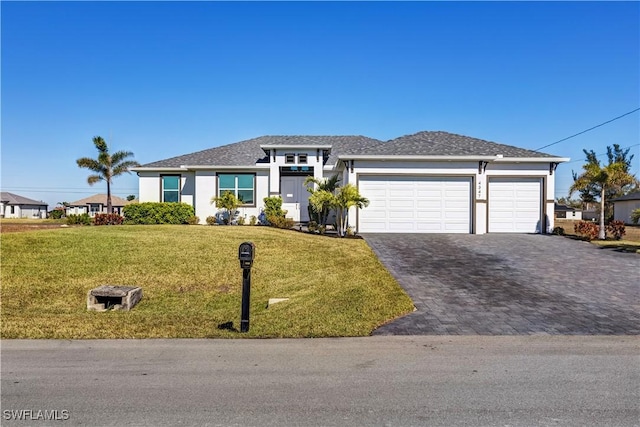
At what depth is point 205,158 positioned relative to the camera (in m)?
24.1

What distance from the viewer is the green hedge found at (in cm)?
2138

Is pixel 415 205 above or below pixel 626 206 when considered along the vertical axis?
below

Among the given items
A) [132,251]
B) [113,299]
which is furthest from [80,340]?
[132,251]

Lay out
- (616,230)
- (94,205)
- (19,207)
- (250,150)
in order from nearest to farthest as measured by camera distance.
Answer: (616,230)
(250,150)
(19,207)
(94,205)

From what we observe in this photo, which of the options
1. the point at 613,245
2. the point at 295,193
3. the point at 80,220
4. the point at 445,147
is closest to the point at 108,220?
the point at 80,220

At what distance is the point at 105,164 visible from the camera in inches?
1304

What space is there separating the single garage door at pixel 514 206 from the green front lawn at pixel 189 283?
7353 millimetres

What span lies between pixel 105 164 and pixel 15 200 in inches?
1643

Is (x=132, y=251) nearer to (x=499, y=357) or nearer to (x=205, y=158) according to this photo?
(x=499, y=357)

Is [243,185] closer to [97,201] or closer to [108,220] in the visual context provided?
[108,220]

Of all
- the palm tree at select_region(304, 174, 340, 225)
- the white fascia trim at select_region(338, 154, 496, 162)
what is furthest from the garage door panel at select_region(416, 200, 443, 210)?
the palm tree at select_region(304, 174, 340, 225)

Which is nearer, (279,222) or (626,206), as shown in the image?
(279,222)

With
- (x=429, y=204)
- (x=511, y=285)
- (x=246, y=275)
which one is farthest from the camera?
(x=429, y=204)

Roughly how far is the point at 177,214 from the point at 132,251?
953 cm
